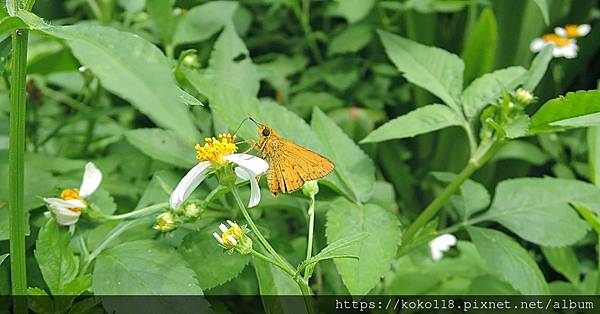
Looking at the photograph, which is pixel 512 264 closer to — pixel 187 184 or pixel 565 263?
pixel 565 263

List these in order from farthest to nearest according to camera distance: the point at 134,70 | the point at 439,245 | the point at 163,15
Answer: the point at 439,245 < the point at 163,15 < the point at 134,70

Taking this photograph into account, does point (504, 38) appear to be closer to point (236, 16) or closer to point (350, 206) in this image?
point (236, 16)

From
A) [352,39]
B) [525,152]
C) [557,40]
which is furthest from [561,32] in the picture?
[352,39]

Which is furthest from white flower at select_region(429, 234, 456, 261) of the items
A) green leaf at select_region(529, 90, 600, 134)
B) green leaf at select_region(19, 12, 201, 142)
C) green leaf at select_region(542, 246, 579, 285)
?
green leaf at select_region(19, 12, 201, 142)

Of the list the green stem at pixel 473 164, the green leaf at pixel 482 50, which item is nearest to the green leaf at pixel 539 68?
the green stem at pixel 473 164

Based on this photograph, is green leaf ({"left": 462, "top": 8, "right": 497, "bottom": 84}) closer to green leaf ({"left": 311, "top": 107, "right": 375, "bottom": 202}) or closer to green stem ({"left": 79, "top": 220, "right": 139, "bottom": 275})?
green leaf ({"left": 311, "top": 107, "right": 375, "bottom": 202})

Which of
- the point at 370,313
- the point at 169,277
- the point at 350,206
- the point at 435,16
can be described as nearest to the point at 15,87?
the point at 169,277
